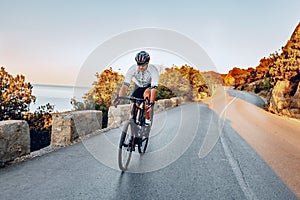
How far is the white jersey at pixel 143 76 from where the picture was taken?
4.66 m

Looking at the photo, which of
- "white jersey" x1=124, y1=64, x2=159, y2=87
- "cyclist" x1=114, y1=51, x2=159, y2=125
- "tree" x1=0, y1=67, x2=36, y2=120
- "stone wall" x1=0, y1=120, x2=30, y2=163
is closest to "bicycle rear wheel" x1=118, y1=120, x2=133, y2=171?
"cyclist" x1=114, y1=51, x2=159, y2=125

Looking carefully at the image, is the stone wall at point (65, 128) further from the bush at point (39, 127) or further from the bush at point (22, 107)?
the bush at point (39, 127)

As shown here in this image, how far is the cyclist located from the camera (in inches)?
181

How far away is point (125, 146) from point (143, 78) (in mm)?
1426

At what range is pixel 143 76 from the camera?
4.84 meters

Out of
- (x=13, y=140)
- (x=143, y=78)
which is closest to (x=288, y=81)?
(x=143, y=78)

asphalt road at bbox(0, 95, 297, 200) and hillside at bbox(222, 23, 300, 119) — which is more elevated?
hillside at bbox(222, 23, 300, 119)

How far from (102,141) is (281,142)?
232 inches

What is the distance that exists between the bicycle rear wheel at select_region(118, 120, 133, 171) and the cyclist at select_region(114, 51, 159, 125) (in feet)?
1.56

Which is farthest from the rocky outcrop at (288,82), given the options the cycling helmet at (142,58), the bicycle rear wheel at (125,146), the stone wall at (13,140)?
the stone wall at (13,140)

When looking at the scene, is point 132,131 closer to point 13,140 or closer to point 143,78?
point 143,78

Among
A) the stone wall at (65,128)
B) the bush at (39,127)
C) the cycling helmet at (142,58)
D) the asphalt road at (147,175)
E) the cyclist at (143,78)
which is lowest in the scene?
the bush at (39,127)

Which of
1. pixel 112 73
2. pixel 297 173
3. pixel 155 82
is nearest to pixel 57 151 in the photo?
pixel 155 82

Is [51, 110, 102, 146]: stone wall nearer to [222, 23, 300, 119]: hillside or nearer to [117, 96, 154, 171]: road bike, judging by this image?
[117, 96, 154, 171]: road bike
